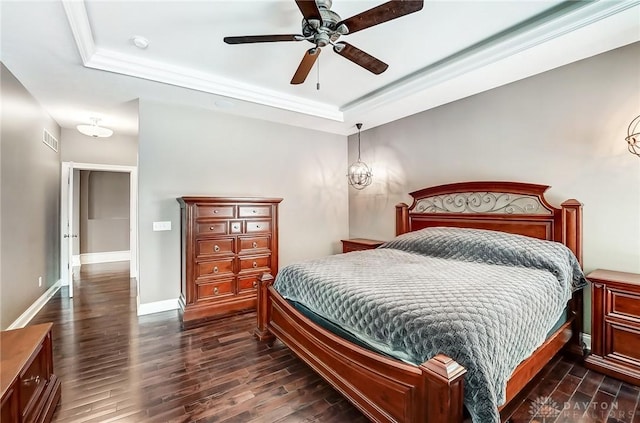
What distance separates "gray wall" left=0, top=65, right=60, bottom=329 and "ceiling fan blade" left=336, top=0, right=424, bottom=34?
3.30m

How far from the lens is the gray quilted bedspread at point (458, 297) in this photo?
1415 mm

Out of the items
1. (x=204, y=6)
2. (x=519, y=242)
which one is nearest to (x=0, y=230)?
(x=204, y=6)

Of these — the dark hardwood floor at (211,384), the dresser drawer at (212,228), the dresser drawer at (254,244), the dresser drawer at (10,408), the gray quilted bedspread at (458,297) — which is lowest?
the dark hardwood floor at (211,384)

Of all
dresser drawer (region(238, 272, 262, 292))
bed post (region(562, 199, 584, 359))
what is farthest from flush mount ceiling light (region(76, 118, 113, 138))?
bed post (region(562, 199, 584, 359))

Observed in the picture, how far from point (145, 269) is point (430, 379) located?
352 cm

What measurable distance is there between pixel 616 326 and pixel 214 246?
12.8 ft

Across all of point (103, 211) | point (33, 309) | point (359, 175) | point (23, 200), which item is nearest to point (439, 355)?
point (359, 175)

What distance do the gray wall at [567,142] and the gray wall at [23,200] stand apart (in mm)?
4763

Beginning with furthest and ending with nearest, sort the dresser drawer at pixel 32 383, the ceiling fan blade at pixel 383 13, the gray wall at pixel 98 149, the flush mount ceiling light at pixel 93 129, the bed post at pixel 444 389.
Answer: the gray wall at pixel 98 149 < the flush mount ceiling light at pixel 93 129 < the ceiling fan blade at pixel 383 13 < the dresser drawer at pixel 32 383 < the bed post at pixel 444 389

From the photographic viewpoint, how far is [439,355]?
1328mm

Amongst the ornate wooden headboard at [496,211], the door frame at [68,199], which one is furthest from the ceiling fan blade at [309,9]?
the door frame at [68,199]

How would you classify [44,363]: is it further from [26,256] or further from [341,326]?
[26,256]

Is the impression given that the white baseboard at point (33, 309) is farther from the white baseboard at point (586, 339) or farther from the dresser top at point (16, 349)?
the white baseboard at point (586, 339)

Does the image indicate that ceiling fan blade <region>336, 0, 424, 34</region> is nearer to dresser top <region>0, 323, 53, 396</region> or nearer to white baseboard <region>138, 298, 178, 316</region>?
dresser top <region>0, 323, 53, 396</region>
